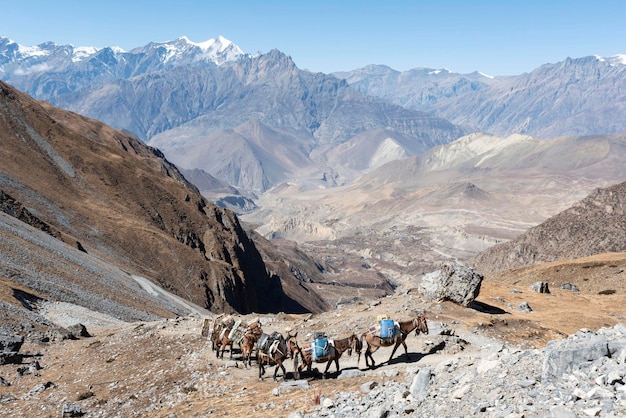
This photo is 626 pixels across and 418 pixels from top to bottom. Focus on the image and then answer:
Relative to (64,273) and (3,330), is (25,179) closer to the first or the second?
(64,273)

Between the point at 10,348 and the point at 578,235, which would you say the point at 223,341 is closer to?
the point at 10,348

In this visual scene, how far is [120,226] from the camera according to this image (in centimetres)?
8556

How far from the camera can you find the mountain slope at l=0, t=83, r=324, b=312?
80000mm

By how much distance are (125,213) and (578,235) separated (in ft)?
332

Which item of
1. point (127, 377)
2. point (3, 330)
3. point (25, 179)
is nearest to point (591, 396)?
point (127, 377)

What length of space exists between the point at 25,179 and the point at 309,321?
69.0 metres

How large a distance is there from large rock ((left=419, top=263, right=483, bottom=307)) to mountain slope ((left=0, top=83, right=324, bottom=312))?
53.1 metres

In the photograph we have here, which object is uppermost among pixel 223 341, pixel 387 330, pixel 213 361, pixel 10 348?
pixel 387 330

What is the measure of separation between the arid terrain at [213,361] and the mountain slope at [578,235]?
257 ft

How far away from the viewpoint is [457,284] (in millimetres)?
32688

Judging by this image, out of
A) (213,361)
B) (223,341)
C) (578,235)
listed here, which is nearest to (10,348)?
(213,361)

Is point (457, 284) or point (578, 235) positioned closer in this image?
point (457, 284)

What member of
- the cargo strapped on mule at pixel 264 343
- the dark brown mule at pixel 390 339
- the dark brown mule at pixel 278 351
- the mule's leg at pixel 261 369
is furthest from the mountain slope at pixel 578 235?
the cargo strapped on mule at pixel 264 343

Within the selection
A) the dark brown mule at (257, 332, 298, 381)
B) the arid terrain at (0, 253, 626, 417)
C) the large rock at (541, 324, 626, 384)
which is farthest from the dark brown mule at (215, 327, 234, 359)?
the large rock at (541, 324, 626, 384)
